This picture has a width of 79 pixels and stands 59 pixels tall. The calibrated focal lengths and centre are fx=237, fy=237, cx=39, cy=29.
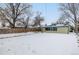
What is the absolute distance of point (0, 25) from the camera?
3531 millimetres

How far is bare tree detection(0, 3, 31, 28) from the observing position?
11.6ft

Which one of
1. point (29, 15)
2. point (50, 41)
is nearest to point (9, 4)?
point (29, 15)

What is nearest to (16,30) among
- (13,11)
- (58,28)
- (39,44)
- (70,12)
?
(13,11)

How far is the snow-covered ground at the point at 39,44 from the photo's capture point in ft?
11.4

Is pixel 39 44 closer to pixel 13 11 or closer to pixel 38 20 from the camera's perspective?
pixel 38 20

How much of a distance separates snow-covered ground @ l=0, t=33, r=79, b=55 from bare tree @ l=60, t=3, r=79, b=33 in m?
0.22

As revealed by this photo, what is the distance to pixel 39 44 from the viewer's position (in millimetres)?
3496

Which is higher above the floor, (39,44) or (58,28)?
(58,28)

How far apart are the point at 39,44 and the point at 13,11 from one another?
63 centimetres

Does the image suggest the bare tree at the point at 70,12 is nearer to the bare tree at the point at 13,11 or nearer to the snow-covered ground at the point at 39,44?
the snow-covered ground at the point at 39,44

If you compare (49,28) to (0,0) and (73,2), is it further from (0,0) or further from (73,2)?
(0,0)

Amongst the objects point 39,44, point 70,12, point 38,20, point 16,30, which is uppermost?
point 70,12

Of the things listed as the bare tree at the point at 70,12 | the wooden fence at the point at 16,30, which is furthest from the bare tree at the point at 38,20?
the bare tree at the point at 70,12

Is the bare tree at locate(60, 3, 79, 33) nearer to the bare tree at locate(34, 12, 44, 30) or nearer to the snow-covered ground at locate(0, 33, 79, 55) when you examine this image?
the snow-covered ground at locate(0, 33, 79, 55)
